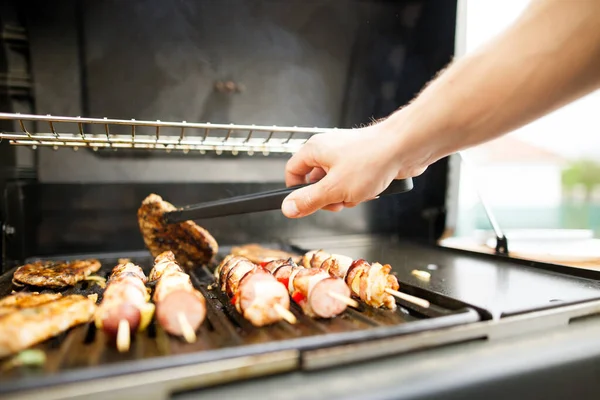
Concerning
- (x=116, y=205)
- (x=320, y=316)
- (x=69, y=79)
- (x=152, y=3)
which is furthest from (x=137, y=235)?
(x=320, y=316)

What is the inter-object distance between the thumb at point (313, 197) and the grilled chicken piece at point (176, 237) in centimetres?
65

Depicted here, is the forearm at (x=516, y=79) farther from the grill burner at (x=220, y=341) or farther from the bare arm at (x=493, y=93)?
the grill burner at (x=220, y=341)

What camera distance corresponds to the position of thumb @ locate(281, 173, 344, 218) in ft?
4.13

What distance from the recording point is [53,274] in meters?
1.53

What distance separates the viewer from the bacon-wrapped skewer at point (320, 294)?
1183mm

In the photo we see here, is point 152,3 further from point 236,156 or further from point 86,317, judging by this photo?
point 86,317

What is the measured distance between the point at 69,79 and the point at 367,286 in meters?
1.78

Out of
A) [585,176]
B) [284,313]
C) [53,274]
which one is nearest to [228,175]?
[53,274]

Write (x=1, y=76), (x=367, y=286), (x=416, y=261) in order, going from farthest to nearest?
(x=416, y=261)
(x=1, y=76)
(x=367, y=286)

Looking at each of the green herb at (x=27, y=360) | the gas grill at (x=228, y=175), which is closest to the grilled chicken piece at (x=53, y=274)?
the gas grill at (x=228, y=175)

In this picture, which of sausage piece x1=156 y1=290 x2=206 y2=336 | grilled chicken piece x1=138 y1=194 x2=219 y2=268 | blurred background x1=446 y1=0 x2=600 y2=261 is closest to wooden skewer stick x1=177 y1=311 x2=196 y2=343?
sausage piece x1=156 y1=290 x2=206 y2=336

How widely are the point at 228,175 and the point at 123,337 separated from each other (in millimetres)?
1499

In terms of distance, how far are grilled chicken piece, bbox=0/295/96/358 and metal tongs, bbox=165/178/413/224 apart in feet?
1.88

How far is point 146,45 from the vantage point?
2.14 m
